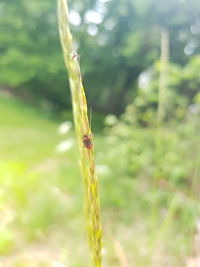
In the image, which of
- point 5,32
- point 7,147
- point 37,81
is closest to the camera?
point 7,147

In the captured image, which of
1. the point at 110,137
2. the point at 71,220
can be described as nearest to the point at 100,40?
the point at 110,137

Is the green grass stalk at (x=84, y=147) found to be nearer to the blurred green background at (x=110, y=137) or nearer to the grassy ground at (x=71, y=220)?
the blurred green background at (x=110, y=137)

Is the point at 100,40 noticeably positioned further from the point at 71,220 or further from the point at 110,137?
the point at 71,220

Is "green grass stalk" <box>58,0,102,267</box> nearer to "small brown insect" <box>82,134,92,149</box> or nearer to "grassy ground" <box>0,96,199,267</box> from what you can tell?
"small brown insect" <box>82,134,92,149</box>

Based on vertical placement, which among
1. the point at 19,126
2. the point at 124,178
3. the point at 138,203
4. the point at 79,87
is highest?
the point at 19,126

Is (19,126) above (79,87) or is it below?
above

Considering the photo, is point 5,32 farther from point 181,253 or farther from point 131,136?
point 181,253

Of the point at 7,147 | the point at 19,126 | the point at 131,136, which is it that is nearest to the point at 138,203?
the point at 131,136
